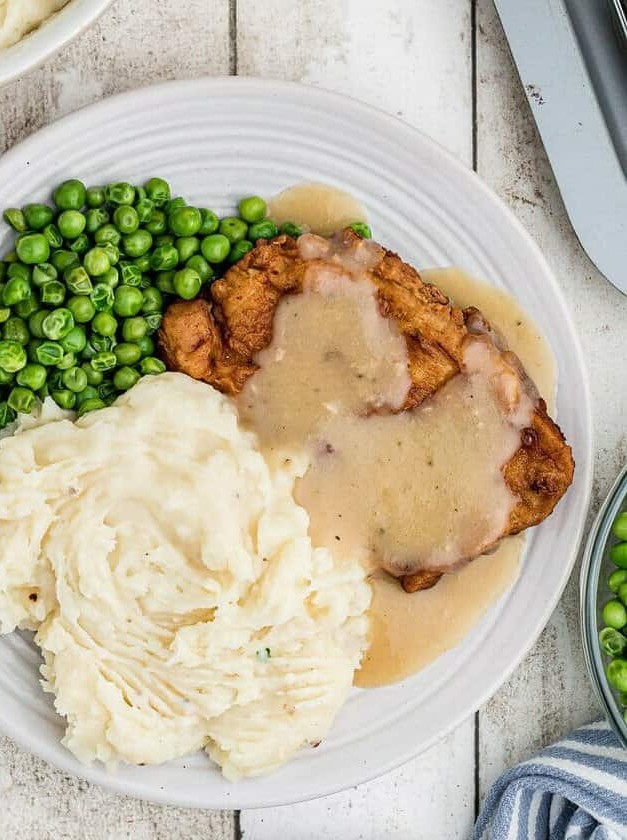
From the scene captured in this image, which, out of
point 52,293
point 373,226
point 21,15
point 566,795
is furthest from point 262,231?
point 566,795

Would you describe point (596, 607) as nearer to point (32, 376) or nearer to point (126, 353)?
point (126, 353)

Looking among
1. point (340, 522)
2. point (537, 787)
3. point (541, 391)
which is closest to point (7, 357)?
point (340, 522)

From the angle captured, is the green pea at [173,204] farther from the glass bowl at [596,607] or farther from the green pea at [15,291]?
the glass bowl at [596,607]

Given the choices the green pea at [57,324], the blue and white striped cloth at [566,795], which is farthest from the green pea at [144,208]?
the blue and white striped cloth at [566,795]

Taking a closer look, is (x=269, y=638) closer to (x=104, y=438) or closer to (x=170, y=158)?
(x=104, y=438)

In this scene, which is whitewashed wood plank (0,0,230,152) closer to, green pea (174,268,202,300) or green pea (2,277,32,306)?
green pea (2,277,32,306)
